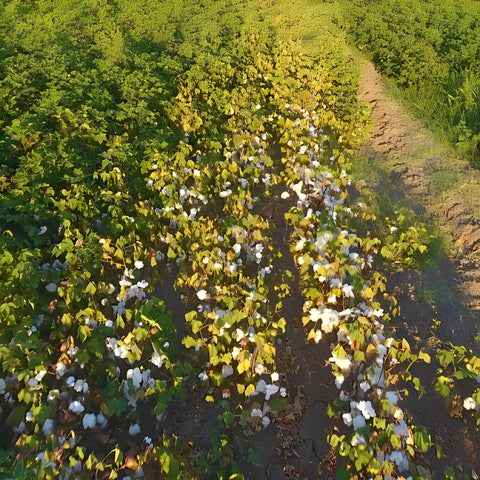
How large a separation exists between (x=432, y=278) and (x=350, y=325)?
126 centimetres

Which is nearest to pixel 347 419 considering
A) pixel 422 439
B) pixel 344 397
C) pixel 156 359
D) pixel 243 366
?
pixel 344 397

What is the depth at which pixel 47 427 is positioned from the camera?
284cm

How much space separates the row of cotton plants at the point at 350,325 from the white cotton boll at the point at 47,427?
2041 millimetres

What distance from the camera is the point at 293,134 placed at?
5363 millimetres

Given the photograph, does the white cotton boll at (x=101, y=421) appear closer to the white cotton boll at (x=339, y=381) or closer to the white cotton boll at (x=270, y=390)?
the white cotton boll at (x=270, y=390)

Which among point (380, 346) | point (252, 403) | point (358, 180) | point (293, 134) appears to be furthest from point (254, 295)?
point (293, 134)

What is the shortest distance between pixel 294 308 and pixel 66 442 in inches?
86.3

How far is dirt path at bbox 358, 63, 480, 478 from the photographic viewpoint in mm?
3035

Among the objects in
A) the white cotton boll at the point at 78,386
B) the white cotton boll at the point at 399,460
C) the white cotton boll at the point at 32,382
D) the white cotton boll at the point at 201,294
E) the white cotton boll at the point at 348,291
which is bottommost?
the white cotton boll at the point at 32,382

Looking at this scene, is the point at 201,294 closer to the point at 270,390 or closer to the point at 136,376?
the point at 136,376

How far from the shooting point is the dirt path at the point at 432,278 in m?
3.04

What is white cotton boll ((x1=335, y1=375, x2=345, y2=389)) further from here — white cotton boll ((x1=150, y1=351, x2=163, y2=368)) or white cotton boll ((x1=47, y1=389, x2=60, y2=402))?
white cotton boll ((x1=47, y1=389, x2=60, y2=402))

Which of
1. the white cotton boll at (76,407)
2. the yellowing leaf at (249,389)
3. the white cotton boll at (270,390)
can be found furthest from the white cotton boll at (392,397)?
the white cotton boll at (76,407)

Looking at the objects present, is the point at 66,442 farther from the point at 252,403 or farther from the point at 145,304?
the point at 252,403
